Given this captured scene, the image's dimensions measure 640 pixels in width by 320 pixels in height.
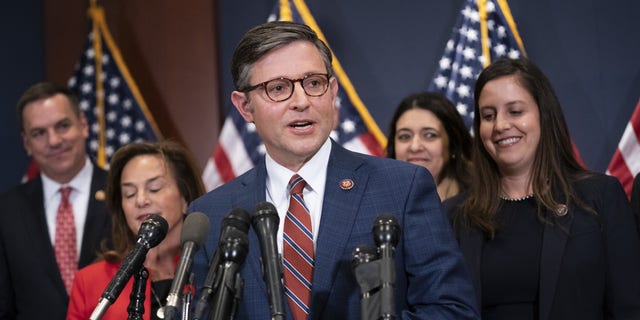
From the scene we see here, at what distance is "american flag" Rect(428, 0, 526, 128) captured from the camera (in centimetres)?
421

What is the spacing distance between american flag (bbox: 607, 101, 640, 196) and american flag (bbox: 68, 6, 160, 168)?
106 inches

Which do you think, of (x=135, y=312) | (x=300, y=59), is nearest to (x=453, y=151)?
Answer: (x=300, y=59)

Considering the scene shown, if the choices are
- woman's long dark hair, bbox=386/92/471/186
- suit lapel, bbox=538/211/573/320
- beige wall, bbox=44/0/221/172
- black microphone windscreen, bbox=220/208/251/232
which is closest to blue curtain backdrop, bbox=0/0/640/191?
beige wall, bbox=44/0/221/172

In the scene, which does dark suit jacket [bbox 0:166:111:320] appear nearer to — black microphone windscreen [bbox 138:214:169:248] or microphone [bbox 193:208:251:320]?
black microphone windscreen [bbox 138:214:169:248]

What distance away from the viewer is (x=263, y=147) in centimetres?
470

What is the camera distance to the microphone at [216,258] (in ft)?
4.96

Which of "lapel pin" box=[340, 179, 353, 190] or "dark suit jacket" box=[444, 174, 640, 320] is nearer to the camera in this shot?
"lapel pin" box=[340, 179, 353, 190]

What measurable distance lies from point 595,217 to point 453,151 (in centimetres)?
114

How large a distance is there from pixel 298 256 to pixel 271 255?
409mm

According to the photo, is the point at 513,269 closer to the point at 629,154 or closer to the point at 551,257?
the point at 551,257

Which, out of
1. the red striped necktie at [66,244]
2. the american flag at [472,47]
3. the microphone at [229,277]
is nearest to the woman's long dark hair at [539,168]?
the american flag at [472,47]

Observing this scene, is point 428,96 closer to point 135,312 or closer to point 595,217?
point 595,217

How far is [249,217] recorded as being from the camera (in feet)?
5.43

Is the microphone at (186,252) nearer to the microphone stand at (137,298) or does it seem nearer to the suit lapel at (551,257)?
the microphone stand at (137,298)
